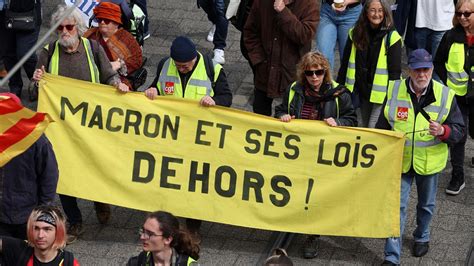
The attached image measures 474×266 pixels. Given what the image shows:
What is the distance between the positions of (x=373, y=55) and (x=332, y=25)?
60.1 inches

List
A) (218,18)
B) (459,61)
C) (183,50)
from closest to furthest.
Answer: (183,50) → (459,61) → (218,18)

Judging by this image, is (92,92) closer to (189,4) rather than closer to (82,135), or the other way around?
(82,135)

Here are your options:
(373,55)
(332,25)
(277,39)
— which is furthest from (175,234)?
(332,25)

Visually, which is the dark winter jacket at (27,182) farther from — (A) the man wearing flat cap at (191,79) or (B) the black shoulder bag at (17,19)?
(B) the black shoulder bag at (17,19)

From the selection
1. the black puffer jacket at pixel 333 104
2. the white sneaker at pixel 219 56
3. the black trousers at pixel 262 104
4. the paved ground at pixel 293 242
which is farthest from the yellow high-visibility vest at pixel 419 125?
the white sneaker at pixel 219 56

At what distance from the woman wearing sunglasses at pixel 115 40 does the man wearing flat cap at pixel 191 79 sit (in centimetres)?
68

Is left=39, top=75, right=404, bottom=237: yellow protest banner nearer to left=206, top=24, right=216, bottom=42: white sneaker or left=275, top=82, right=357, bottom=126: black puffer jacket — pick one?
left=275, top=82, right=357, bottom=126: black puffer jacket

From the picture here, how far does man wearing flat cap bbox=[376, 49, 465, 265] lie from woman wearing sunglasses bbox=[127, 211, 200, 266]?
2502 millimetres

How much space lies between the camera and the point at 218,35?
14062 mm

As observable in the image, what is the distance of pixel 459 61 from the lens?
11.2 metres

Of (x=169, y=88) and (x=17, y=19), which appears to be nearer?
(x=169, y=88)

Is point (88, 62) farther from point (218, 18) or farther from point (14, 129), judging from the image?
point (218, 18)

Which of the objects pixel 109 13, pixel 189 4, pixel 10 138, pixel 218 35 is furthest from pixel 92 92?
pixel 189 4

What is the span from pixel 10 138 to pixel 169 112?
187 centimetres
